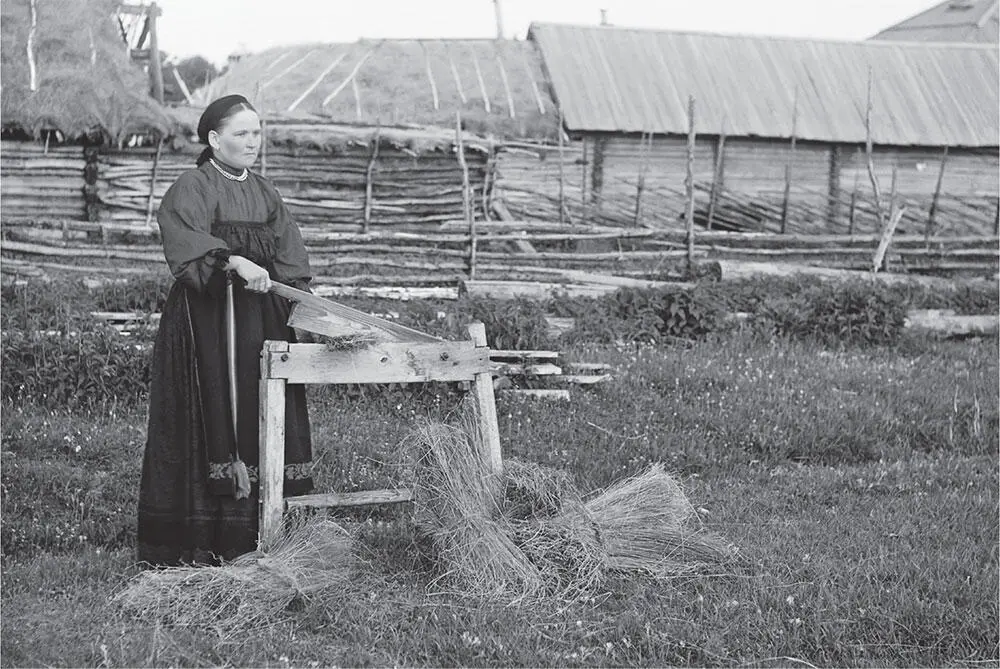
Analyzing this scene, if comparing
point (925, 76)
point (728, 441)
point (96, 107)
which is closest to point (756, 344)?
point (728, 441)

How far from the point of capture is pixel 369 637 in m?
3.41

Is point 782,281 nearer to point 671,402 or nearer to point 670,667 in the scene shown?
point 671,402

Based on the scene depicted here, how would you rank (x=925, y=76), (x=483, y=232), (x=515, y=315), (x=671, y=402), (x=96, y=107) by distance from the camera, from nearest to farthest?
(x=671, y=402) < (x=515, y=315) < (x=96, y=107) < (x=483, y=232) < (x=925, y=76)

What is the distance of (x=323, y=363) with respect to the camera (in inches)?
153

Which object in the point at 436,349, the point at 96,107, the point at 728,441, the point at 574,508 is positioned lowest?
the point at 728,441

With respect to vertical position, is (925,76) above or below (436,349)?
above

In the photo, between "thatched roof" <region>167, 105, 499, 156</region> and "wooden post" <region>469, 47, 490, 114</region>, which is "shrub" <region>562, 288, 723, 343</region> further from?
"wooden post" <region>469, 47, 490, 114</region>

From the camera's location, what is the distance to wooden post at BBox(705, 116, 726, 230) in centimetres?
1633

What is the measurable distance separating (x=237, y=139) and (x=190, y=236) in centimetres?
43

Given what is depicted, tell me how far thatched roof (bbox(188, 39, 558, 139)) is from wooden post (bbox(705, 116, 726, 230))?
101 inches

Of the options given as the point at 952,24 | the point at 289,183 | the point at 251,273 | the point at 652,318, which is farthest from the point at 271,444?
the point at 952,24

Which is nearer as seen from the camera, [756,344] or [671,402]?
[671,402]

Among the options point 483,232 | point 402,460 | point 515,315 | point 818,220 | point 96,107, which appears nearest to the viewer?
point 402,460

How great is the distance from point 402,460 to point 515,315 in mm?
3780
